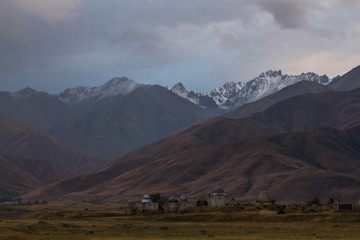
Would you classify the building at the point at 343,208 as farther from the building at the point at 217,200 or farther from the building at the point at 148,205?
the building at the point at 148,205

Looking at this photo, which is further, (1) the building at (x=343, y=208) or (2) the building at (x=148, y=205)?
(2) the building at (x=148, y=205)

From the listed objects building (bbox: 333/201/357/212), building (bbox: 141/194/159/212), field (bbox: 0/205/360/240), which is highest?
building (bbox: 141/194/159/212)

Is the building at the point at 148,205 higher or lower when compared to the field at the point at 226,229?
higher

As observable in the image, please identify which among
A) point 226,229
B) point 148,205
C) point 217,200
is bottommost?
point 226,229

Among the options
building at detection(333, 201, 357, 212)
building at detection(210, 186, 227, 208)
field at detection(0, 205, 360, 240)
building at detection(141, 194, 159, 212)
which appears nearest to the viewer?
field at detection(0, 205, 360, 240)

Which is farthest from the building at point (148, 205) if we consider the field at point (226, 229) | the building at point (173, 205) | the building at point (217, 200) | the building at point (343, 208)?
the building at point (343, 208)

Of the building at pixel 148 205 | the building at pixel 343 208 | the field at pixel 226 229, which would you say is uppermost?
the building at pixel 148 205

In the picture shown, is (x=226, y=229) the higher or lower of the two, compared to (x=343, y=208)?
lower

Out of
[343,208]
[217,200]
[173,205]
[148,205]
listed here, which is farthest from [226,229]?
[148,205]

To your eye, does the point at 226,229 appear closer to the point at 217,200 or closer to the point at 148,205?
the point at 217,200

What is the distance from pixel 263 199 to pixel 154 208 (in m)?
28.7

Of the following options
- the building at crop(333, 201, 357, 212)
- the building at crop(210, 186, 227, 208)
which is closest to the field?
the building at crop(333, 201, 357, 212)

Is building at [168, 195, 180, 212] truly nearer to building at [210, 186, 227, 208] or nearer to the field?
building at [210, 186, 227, 208]

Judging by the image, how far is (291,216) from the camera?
370 ft
